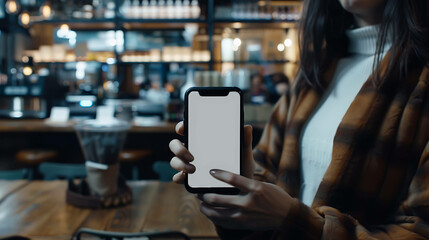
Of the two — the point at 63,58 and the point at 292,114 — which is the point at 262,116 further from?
the point at 63,58

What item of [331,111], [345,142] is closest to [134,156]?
[331,111]

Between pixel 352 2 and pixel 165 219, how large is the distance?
36.8 inches

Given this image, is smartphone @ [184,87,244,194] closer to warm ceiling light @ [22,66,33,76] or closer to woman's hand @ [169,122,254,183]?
woman's hand @ [169,122,254,183]

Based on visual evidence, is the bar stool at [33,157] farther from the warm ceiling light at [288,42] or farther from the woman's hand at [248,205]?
the warm ceiling light at [288,42]

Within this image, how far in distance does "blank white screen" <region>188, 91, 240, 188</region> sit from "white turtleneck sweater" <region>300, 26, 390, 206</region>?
32cm

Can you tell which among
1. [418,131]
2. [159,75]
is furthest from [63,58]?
[418,131]

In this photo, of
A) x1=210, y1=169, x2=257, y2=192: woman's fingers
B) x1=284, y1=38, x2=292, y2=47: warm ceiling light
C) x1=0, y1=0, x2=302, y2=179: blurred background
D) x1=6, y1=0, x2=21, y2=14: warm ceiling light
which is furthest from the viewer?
x1=284, y1=38, x2=292, y2=47: warm ceiling light

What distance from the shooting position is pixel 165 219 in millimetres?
1424

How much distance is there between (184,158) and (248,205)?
0.45 ft

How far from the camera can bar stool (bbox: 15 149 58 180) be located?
12.3 feet

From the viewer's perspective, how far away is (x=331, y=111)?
1020 mm

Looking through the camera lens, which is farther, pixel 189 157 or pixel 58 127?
pixel 58 127

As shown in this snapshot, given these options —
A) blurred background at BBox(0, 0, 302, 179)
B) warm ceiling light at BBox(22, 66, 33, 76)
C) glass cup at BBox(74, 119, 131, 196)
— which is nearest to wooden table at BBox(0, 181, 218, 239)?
glass cup at BBox(74, 119, 131, 196)

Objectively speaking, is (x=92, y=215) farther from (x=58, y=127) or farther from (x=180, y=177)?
(x=58, y=127)
